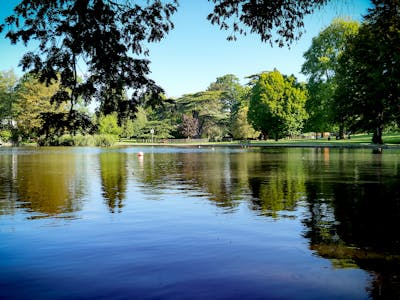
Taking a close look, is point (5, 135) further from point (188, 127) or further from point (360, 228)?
point (360, 228)

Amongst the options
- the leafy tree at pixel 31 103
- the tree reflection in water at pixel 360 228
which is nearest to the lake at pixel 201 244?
the tree reflection in water at pixel 360 228

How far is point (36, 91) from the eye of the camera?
93.9m

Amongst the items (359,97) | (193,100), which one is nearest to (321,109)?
(359,97)

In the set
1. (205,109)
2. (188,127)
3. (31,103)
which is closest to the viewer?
(31,103)

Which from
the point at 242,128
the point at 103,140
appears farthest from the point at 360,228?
the point at 242,128

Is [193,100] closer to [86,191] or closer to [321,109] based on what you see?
[321,109]

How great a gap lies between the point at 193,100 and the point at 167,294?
116 meters

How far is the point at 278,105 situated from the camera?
84.8 meters

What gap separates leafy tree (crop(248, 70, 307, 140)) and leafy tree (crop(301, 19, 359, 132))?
2797 millimetres

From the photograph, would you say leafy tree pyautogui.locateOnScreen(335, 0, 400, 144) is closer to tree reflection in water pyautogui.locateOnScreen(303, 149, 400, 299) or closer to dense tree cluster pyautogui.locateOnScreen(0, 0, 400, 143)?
dense tree cluster pyautogui.locateOnScreen(0, 0, 400, 143)

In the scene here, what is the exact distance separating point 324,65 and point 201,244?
70.6m

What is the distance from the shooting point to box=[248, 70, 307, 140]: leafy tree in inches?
3297

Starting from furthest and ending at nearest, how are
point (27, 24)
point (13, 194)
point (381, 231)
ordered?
1. point (13, 194)
2. point (381, 231)
3. point (27, 24)

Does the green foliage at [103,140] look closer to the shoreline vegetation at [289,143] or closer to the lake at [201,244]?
the shoreline vegetation at [289,143]
